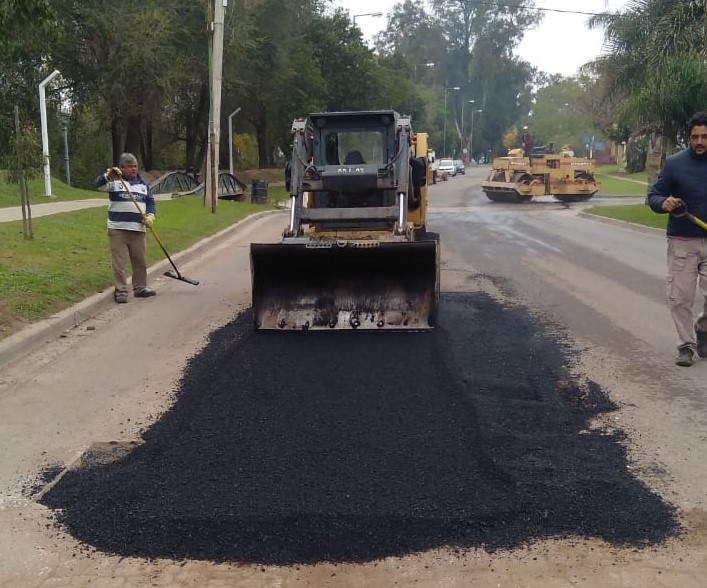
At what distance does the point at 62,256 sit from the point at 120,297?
108 inches

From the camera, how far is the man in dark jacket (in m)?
6.55

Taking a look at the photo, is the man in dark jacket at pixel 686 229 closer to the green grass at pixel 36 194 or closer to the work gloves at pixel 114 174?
the work gloves at pixel 114 174

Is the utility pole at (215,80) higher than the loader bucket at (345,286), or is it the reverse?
the utility pole at (215,80)

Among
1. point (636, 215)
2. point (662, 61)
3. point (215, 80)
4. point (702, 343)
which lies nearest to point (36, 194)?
point (215, 80)

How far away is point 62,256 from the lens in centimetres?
1205

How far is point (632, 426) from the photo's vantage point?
514 cm

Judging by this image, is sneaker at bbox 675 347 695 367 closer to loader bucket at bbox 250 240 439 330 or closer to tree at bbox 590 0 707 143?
loader bucket at bbox 250 240 439 330

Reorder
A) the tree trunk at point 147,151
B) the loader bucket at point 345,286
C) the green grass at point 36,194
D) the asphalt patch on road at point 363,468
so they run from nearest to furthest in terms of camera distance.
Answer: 1. the asphalt patch on road at point 363,468
2. the loader bucket at point 345,286
3. the green grass at point 36,194
4. the tree trunk at point 147,151

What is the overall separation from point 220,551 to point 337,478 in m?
0.89

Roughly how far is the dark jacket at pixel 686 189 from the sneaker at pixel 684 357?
3.12 feet

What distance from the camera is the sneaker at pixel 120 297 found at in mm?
9836

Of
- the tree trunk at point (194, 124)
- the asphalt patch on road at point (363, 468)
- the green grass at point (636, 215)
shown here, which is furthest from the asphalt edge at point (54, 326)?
the tree trunk at point (194, 124)

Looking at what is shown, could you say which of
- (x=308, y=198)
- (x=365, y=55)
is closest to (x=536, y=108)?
(x=365, y=55)

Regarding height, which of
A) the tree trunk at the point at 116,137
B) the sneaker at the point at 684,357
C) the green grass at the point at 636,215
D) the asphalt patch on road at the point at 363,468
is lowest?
the green grass at the point at 636,215
